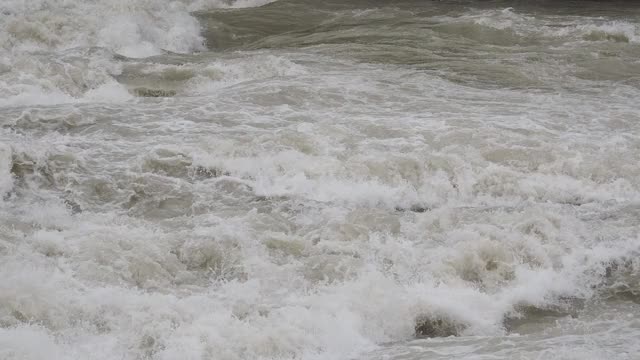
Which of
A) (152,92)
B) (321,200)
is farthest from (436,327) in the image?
(152,92)

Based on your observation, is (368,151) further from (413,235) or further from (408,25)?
(408,25)

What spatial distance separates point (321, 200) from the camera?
6.46 m

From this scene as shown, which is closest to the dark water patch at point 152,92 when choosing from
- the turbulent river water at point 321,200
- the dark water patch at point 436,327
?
the turbulent river water at point 321,200

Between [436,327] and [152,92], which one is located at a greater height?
[152,92]

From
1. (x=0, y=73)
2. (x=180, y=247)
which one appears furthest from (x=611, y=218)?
(x=0, y=73)

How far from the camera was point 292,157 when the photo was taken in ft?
23.1

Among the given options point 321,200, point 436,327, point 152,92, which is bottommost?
point 436,327

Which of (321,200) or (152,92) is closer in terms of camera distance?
(321,200)

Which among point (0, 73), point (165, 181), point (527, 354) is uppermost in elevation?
point (0, 73)

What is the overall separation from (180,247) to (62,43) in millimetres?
6896

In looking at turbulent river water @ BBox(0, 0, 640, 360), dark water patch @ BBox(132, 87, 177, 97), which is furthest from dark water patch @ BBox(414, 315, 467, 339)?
dark water patch @ BBox(132, 87, 177, 97)

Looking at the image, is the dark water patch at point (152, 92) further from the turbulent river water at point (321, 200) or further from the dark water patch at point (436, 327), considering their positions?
the dark water patch at point (436, 327)

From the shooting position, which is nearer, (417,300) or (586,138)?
(417,300)

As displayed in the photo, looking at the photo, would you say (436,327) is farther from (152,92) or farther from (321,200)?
(152,92)
